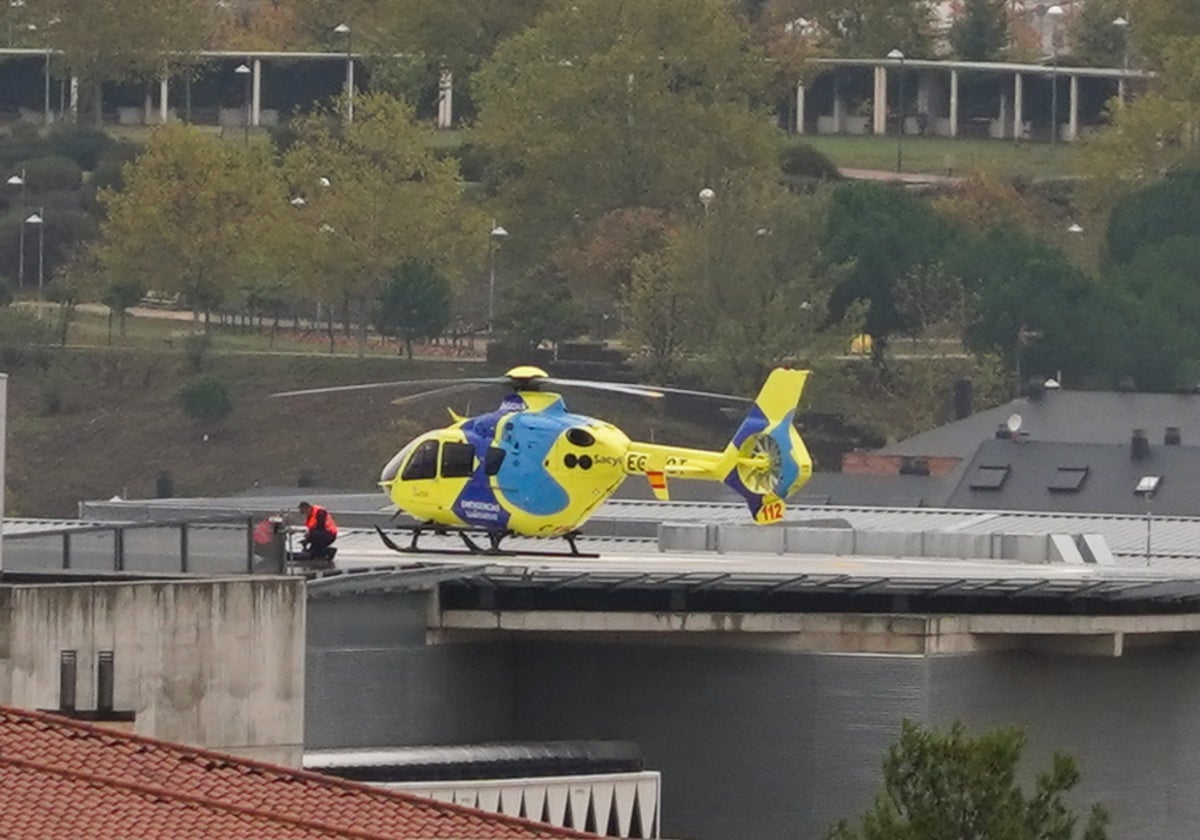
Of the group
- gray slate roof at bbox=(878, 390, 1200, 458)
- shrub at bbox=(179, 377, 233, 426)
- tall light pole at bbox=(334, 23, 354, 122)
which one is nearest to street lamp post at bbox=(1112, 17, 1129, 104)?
tall light pole at bbox=(334, 23, 354, 122)

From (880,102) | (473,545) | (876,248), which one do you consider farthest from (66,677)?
(880,102)

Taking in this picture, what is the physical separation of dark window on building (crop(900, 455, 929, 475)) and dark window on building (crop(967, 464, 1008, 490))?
603 cm

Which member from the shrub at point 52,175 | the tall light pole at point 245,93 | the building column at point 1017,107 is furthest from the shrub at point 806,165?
the shrub at point 52,175

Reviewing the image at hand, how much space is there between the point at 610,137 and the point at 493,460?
383 ft


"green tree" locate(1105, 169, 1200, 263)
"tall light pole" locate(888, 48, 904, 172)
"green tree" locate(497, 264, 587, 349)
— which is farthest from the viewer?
"tall light pole" locate(888, 48, 904, 172)

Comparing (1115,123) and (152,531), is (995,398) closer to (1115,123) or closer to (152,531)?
(1115,123)

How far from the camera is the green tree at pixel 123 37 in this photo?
179 metres

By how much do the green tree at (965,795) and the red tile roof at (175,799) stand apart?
9.51 meters

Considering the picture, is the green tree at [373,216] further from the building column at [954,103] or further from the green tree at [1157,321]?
the building column at [954,103]

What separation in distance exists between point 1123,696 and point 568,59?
13135cm

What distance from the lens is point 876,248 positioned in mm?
156000

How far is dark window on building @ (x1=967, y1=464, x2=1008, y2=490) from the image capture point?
4668 inches

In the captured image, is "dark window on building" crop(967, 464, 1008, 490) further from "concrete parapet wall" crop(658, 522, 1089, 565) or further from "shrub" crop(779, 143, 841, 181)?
"concrete parapet wall" crop(658, 522, 1089, 565)

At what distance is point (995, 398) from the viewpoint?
147 metres
